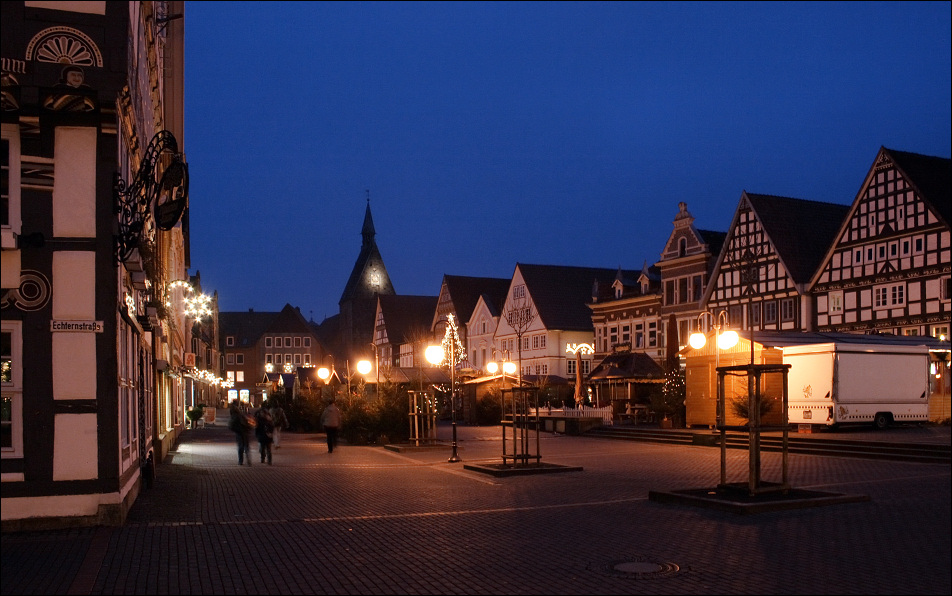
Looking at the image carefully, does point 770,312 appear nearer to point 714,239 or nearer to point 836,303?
point 836,303

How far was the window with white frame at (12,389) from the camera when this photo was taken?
12.6 metres

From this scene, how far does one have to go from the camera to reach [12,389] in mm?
12617

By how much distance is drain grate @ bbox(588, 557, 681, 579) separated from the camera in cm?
952

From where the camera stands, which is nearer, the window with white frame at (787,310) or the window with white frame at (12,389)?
the window with white frame at (12,389)

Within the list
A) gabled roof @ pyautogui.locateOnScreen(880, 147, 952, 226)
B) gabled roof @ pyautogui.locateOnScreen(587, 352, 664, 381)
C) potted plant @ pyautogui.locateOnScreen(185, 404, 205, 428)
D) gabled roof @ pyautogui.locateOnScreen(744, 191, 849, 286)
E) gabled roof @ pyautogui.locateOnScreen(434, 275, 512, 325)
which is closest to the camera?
gabled roof @ pyautogui.locateOnScreen(880, 147, 952, 226)

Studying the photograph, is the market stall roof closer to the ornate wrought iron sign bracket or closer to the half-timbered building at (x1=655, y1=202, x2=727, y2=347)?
the half-timbered building at (x1=655, y1=202, x2=727, y2=347)

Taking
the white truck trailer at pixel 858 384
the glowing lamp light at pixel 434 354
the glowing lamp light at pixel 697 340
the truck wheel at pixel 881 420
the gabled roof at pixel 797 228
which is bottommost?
the truck wheel at pixel 881 420

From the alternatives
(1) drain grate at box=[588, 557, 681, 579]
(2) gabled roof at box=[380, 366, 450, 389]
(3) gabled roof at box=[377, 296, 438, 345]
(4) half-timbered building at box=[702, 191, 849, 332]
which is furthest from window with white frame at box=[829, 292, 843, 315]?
(3) gabled roof at box=[377, 296, 438, 345]

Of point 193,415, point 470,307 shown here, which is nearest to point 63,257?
point 193,415

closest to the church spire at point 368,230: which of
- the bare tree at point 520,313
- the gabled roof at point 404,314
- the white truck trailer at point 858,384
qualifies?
the gabled roof at point 404,314

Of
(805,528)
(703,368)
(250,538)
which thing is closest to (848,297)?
(703,368)

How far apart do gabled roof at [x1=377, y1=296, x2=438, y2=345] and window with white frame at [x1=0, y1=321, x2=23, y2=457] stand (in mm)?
86033

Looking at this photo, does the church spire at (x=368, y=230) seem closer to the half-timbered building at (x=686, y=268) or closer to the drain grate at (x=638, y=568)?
the half-timbered building at (x=686, y=268)

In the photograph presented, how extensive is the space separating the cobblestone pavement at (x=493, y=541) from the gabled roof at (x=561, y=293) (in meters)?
53.9
